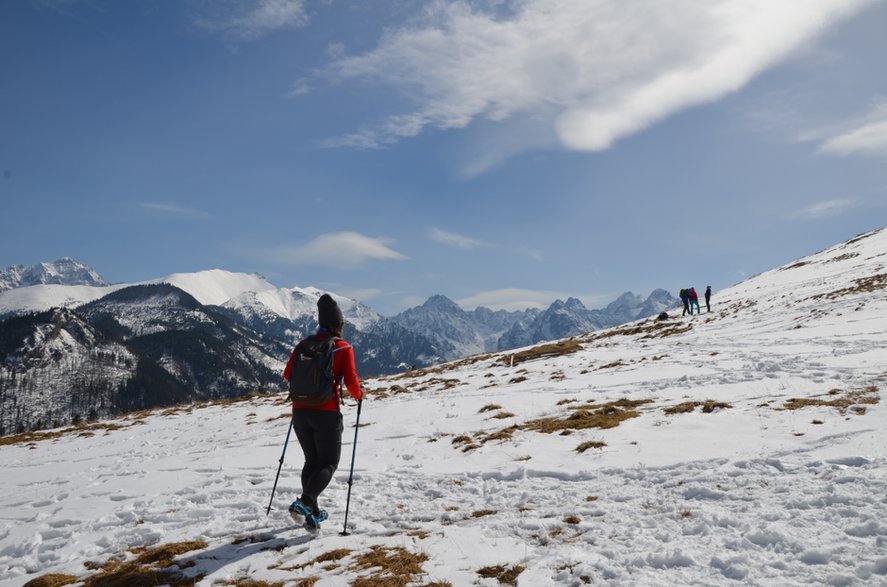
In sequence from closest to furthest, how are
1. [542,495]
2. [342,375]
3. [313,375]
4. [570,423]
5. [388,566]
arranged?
1. [388,566]
2. [313,375]
3. [342,375]
4. [542,495]
5. [570,423]

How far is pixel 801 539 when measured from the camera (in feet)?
19.0

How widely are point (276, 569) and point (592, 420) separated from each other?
964cm

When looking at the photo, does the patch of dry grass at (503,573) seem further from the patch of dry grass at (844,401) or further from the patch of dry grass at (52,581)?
the patch of dry grass at (844,401)

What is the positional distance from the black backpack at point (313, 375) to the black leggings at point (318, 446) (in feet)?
0.96

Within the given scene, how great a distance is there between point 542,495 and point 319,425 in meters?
4.29

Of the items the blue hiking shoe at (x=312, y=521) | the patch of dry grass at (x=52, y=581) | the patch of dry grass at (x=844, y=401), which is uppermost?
the patch of dry grass at (x=844, y=401)

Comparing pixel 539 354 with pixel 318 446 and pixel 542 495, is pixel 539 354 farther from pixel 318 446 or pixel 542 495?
pixel 318 446

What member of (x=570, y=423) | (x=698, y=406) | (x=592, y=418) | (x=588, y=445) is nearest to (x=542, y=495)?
(x=588, y=445)

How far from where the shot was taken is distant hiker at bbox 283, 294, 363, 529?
796cm

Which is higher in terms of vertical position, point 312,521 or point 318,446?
point 318,446

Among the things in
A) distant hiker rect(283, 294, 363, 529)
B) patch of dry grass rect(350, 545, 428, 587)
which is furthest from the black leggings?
patch of dry grass rect(350, 545, 428, 587)

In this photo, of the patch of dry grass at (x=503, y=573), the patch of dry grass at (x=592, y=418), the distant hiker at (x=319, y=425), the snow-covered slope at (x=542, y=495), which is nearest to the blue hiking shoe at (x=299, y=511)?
the distant hiker at (x=319, y=425)

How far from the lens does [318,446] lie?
26.8ft

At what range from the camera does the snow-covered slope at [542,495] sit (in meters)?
6.03
